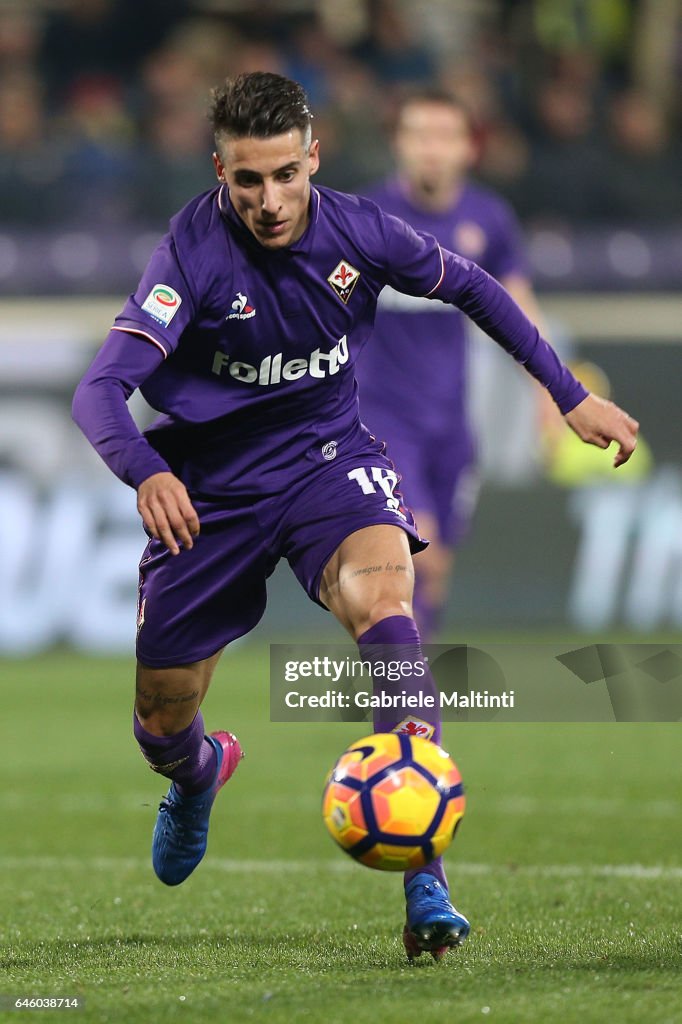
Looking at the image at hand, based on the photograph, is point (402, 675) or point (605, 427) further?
point (605, 427)

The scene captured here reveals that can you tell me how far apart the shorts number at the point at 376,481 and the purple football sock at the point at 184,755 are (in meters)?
1.03

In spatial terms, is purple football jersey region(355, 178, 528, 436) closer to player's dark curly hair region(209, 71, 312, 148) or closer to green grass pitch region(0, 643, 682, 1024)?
green grass pitch region(0, 643, 682, 1024)

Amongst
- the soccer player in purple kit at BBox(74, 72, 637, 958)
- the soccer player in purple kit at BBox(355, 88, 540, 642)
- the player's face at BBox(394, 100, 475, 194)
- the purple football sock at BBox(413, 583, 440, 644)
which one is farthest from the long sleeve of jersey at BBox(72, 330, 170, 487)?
the purple football sock at BBox(413, 583, 440, 644)

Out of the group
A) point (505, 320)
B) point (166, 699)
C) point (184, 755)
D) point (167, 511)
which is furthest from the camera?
point (184, 755)

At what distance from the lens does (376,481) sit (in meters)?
4.71

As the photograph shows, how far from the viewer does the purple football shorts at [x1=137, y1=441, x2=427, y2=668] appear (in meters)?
4.60

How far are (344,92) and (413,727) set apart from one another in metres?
11.7

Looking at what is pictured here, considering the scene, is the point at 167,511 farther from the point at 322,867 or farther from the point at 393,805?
the point at 322,867

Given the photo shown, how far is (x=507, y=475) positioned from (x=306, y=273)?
8.76 metres

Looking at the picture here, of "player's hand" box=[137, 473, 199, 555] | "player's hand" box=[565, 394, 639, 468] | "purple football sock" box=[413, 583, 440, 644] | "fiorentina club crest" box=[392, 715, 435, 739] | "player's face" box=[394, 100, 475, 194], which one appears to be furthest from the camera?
"purple football sock" box=[413, 583, 440, 644]

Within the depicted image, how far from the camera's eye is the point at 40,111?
49.3 feet

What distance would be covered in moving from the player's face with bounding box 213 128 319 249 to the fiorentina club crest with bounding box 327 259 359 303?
0.55 ft

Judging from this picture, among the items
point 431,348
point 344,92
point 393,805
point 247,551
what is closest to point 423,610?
point 431,348

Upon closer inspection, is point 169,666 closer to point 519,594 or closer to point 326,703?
point 326,703
